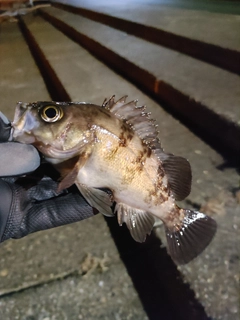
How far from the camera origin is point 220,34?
13.3ft

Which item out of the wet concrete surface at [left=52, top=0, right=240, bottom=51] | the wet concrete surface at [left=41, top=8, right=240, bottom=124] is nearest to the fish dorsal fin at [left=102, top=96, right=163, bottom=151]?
the wet concrete surface at [left=41, top=8, right=240, bottom=124]

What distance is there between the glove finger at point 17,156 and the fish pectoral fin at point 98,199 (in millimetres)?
212

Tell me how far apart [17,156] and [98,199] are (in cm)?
37

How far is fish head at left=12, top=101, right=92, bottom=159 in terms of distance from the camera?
1455mm

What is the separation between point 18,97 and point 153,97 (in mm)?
1665

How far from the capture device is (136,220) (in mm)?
1719

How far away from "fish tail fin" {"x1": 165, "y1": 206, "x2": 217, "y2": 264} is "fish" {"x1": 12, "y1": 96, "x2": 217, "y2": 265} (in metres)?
0.02

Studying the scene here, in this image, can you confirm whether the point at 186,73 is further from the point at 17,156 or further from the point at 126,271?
the point at 17,156

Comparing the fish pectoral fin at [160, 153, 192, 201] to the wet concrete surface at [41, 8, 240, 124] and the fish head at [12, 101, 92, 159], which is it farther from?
the wet concrete surface at [41, 8, 240, 124]

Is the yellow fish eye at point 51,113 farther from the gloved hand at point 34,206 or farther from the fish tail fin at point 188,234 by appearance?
the fish tail fin at point 188,234

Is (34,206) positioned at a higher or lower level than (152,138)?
lower

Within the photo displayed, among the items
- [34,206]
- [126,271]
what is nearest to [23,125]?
[34,206]

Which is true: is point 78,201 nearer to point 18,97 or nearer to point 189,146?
point 189,146

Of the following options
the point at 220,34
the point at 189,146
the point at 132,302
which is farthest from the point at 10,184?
the point at 220,34
